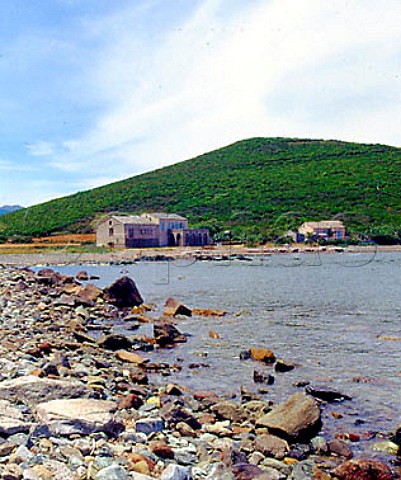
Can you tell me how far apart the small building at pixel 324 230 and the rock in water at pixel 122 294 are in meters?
55.6

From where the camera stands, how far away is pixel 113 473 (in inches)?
171

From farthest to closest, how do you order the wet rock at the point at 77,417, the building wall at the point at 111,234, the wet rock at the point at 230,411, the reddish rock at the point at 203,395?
the building wall at the point at 111,234 → the reddish rock at the point at 203,395 → the wet rock at the point at 230,411 → the wet rock at the point at 77,417

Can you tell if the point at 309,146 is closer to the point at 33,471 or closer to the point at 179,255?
the point at 179,255

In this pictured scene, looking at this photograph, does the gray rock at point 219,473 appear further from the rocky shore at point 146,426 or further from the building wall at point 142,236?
the building wall at point 142,236

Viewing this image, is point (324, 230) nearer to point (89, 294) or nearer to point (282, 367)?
point (89, 294)

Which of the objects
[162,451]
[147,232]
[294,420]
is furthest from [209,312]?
[147,232]

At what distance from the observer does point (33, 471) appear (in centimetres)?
418

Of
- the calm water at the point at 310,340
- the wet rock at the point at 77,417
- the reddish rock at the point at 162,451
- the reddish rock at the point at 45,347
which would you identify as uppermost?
the wet rock at the point at 77,417

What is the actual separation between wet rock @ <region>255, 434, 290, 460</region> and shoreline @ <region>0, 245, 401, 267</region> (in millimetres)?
39449

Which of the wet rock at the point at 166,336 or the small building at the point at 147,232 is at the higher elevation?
the small building at the point at 147,232

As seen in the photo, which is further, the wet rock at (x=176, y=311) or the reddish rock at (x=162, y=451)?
the wet rock at (x=176, y=311)

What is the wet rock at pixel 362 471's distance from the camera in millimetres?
5430

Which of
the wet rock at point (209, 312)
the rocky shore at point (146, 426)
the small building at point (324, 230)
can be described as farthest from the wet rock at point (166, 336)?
the small building at point (324, 230)

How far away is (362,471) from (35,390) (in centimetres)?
365
